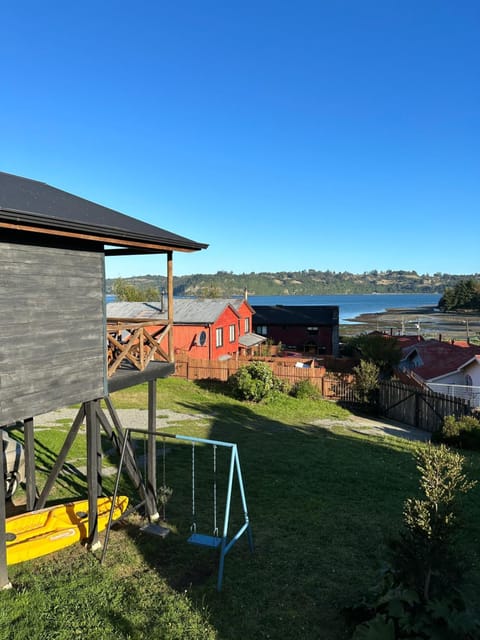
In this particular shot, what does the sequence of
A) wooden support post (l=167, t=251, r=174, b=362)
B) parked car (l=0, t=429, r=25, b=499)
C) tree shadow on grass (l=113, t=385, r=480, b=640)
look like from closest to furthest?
tree shadow on grass (l=113, t=385, r=480, b=640), wooden support post (l=167, t=251, r=174, b=362), parked car (l=0, t=429, r=25, b=499)

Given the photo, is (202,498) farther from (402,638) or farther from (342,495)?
(402,638)

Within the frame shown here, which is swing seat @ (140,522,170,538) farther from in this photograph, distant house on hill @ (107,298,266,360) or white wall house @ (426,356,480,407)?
white wall house @ (426,356,480,407)

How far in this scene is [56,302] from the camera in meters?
6.43

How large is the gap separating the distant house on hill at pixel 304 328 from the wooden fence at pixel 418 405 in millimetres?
23408

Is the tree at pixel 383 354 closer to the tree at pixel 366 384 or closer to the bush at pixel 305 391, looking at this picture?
the tree at pixel 366 384

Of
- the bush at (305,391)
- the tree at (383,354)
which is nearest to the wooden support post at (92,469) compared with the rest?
the bush at (305,391)

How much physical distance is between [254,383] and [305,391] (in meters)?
3.31

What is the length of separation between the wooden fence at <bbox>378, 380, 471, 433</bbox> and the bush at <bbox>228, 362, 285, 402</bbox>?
5.86 meters

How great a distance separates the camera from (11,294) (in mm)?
5758

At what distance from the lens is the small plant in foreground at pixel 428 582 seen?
15.0ft

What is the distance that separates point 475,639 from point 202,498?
6.60m

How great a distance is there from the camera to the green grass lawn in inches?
217

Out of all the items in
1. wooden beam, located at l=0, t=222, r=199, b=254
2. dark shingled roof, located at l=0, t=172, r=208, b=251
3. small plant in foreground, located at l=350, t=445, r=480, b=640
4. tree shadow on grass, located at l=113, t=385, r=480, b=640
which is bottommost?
tree shadow on grass, located at l=113, t=385, r=480, b=640

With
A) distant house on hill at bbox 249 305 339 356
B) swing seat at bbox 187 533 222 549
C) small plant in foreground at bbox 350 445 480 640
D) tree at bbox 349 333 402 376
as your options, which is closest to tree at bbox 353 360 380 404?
tree at bbox 349 333 402 376
